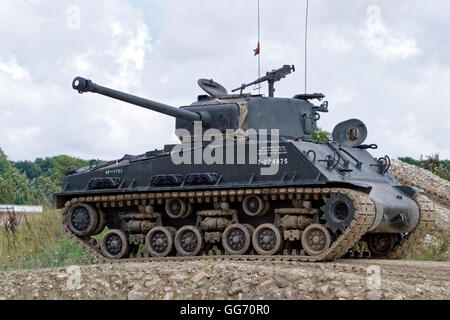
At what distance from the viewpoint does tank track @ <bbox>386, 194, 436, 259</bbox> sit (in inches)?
650

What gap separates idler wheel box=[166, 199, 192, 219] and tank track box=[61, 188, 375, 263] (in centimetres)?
16

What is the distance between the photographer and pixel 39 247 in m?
18.9

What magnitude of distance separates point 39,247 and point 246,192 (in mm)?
6660

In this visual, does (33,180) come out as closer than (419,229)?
No

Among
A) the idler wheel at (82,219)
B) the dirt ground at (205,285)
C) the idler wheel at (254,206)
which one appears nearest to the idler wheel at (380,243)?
the idler wheel at (254,206)

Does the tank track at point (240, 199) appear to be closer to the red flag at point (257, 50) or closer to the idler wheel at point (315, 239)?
the idler wheel at point (315, 239)

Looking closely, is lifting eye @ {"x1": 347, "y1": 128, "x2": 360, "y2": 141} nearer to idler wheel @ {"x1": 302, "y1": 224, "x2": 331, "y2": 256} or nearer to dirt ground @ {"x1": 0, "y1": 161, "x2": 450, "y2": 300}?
idler wheel @ {"x1": 302, "y1": 224, "x2": 331, "y2": 256}

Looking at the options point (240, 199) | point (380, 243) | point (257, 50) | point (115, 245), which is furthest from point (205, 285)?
point (257, 50)

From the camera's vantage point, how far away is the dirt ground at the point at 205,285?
31.9ft

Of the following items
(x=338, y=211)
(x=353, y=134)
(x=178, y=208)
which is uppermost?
(x=353, y=134)

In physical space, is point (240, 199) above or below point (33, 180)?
below

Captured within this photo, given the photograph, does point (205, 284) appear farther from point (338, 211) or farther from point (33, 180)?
point (33, 180)
